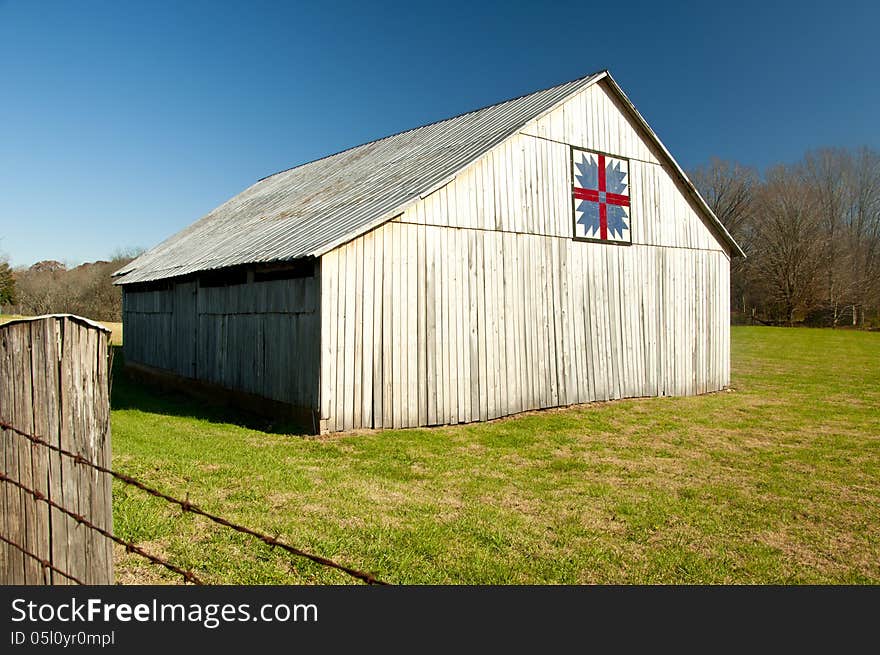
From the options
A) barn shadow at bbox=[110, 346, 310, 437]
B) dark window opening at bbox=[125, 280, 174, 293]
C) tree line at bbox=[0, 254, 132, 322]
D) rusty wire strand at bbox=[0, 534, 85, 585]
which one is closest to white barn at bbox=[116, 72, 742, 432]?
dark window opening at bbox=[125, 280, 174, 293]

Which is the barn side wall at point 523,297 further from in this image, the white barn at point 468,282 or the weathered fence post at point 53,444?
the weathered fence post at point 53,444

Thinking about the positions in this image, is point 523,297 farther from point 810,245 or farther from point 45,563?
point 810,245

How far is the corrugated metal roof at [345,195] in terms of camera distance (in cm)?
1188

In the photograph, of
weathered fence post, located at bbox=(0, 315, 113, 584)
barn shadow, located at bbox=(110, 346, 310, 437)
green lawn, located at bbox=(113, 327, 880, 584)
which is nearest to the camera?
weathered fence post, located at bbox=(0, 315, 113, 584)

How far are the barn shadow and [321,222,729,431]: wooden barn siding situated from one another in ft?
4.84

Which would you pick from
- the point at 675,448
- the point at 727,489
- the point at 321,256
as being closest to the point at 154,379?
the point at 321,256

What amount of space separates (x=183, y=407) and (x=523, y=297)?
8086 millimetres

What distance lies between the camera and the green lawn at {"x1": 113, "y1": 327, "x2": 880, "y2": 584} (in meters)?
5.41

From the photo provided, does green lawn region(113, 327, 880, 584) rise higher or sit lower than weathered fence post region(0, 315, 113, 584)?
lower

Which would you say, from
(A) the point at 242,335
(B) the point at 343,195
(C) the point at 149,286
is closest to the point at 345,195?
(B) the point at 343,195

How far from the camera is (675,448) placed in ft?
35.8

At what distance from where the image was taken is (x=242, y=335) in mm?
13383

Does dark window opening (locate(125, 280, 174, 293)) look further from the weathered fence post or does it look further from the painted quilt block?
the weathered fence post

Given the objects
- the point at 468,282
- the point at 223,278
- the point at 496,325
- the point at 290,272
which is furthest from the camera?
the point at 223,278
